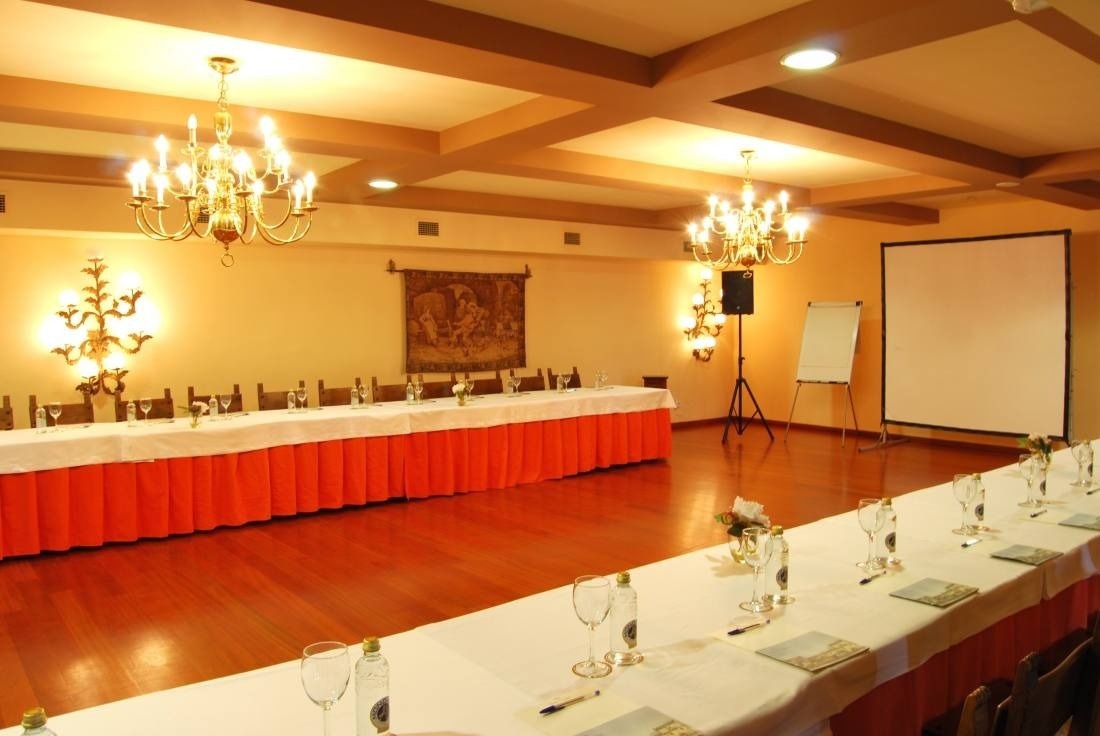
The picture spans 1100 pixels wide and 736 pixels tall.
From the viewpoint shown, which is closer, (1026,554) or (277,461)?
(1026,554)

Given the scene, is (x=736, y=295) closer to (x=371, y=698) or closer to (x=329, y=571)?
(x=329, y=571)

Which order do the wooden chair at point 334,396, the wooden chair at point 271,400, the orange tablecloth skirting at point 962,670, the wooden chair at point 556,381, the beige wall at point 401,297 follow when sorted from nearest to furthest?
the orange tablecloth skirting at point 962,670, the beige wall at point 401,297, the wooden chair at point 271,400, the wooden chair at point 334,396, the wooden chair at point 556,381

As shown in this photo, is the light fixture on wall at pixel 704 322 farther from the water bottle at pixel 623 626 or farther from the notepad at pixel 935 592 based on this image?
the water bottle at pixel 623 626

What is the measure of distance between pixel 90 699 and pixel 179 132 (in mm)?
3195

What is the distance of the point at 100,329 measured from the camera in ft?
22.4

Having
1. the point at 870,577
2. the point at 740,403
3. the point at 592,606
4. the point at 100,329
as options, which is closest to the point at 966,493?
the point at 870,577

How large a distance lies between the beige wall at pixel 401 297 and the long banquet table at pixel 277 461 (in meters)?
1.46

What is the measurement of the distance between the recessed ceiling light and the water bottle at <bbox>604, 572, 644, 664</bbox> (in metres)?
2.53

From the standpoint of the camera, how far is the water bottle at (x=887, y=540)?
2523 millimetres

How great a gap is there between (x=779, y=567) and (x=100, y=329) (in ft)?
21.2

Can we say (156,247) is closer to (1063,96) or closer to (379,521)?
(379,521)

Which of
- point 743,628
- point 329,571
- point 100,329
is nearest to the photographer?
point 743,628

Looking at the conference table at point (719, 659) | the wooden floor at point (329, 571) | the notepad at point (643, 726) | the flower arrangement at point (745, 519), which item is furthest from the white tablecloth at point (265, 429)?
the notepad at point (643, 726)

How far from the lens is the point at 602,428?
25.7ft
